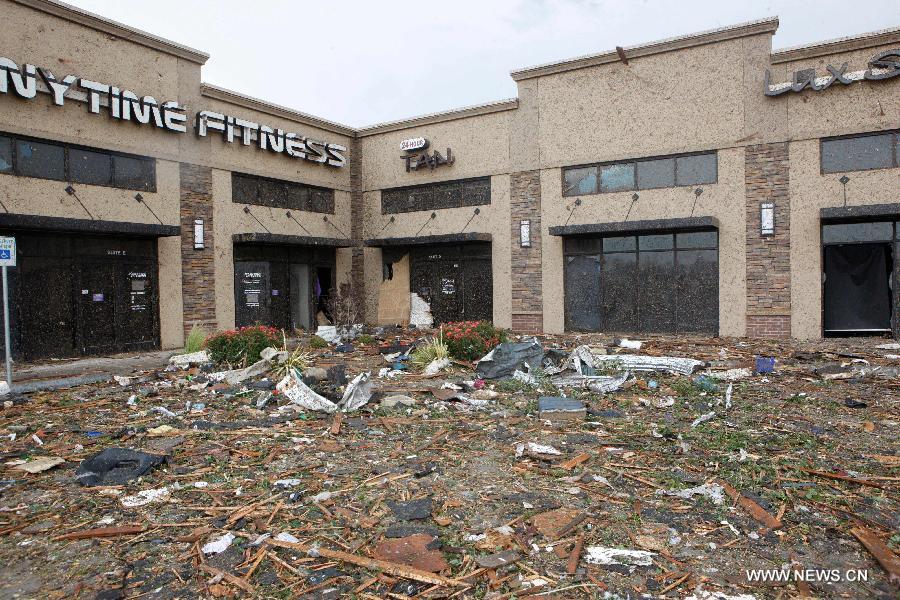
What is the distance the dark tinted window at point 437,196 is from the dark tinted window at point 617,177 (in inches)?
150

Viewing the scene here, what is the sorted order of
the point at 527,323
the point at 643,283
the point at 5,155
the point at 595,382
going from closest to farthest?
the point at 595,382, the point at 5,155, the point at 643,283, the point at 527,323

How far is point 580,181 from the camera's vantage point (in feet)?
56.5

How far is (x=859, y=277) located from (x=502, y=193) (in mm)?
10240

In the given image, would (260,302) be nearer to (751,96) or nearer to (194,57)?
(194,57)

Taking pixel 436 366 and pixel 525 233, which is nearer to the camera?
pixel 436 366

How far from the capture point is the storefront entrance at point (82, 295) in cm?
1289

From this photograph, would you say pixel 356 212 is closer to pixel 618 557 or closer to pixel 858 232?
pixel 858 232

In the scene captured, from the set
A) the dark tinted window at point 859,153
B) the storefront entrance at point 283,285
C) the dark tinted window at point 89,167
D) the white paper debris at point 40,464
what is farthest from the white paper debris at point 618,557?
the storefront entrance at point 283,285

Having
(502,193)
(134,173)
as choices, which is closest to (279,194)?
(134,173)

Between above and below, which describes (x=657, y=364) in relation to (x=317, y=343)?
below

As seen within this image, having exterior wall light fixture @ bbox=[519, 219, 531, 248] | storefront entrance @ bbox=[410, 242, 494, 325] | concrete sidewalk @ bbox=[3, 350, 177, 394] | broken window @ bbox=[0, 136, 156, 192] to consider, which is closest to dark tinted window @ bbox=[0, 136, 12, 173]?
broken window @ bbox=[0, 136, 156, 192]

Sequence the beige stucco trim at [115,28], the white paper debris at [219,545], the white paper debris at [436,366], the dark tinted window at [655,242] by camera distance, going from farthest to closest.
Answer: the dark tinted window at [655,242], the beige stucco trim at [115,28], the white paper debris at [436,366], the white paper debris at [219,545]

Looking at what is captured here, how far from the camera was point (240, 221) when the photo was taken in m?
17.3

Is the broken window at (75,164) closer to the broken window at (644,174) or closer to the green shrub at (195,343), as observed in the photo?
the green shrub at (195,343)
